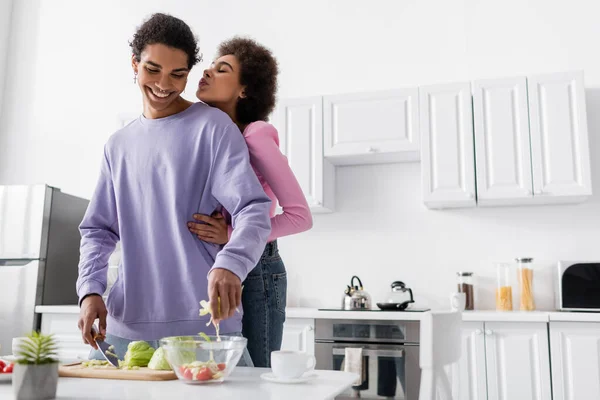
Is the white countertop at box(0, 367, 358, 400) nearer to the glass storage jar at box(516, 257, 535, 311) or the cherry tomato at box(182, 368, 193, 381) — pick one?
the cherry tomato at box(182, 368, 193, 381)

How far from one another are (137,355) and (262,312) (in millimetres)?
351

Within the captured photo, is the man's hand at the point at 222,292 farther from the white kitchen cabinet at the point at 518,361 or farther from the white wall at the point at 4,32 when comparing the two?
the white wall at the point at 4,32

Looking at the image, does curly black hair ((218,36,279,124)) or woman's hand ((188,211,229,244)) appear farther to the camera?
curly black hair ((218,36,279,124))

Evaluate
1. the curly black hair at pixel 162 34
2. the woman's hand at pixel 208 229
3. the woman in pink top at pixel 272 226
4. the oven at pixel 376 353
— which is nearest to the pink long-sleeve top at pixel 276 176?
the woman in pink top at pixel 272 226

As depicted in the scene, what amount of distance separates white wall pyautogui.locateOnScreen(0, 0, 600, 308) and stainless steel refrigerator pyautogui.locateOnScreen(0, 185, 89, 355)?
0.71m

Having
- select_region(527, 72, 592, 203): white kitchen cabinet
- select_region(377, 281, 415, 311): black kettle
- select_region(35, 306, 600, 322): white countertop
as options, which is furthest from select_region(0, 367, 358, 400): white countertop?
select_region(527, 72, 592, 203): white kitchen cabinet

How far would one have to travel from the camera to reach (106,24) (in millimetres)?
4398

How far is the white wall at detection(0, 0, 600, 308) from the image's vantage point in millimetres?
3387

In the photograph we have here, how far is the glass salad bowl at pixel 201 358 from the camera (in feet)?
3.20

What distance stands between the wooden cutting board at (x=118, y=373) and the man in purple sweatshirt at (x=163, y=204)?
162 millimetres

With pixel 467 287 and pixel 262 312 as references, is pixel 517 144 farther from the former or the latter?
pixel 262 312

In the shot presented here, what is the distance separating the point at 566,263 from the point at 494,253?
0.44 metres

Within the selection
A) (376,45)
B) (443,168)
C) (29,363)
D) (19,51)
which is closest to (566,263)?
(443,168)

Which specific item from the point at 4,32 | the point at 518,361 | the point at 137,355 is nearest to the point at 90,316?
the point at 137,355
